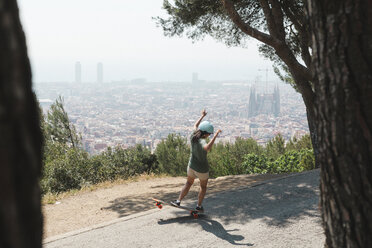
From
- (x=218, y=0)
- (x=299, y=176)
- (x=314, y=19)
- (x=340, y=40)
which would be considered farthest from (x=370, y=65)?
(x=218, y=0)

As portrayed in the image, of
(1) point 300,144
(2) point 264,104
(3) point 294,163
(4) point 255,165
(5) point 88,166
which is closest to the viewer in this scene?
(3) point 294,163

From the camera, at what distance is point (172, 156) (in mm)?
16062

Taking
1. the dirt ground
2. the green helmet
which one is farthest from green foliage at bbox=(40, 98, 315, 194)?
the green helmet

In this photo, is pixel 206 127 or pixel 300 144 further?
pixel 300 144

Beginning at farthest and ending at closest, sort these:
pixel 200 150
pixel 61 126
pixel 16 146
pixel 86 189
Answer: pixel 61 126 → pixel 86 189 → pixel 200 150 → pixel 16 146

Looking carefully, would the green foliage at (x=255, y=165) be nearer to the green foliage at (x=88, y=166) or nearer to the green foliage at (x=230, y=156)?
the green foliage at (x=230, y=156)

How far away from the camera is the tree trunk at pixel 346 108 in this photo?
1.86 metres

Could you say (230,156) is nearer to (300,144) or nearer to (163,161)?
(163,161)

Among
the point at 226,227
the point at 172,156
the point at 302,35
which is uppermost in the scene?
the point at 302,35

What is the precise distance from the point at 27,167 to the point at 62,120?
2872 cm

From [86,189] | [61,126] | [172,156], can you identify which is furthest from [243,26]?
[61,126]

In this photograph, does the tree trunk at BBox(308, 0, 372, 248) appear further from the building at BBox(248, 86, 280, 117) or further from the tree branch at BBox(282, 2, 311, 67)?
the building at BBox(248, 86, 280, 117)

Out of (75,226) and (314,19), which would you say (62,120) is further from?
(314,19)

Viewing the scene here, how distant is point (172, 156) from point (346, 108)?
1430cm
